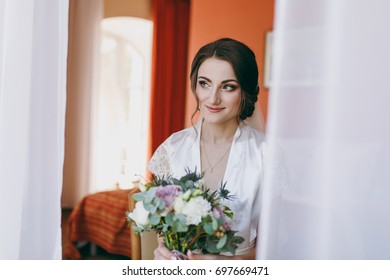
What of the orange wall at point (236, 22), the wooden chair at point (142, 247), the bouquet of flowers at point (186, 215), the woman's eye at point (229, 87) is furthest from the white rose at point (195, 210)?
the orange wall at point (236, 22)

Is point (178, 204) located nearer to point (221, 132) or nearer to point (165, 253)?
point (165, 253)

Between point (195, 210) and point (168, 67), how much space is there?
15.3 ft

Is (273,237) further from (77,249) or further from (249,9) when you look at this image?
(249,9)

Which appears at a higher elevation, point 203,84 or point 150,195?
point 203,84

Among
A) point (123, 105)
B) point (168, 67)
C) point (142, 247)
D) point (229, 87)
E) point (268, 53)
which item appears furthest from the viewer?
point (123, 105)

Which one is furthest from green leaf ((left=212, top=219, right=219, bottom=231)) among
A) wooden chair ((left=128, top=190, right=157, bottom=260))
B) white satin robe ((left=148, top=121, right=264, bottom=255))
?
wooden chair ((left=128, top=190, right=157, bottom=260))

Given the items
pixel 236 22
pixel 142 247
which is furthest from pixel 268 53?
pixel 142 247

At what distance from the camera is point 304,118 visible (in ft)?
2.90

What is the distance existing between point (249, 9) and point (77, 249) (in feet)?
8.78

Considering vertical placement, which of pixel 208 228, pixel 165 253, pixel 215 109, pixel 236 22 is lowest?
pixel 165 253

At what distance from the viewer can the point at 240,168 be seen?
4.59ft

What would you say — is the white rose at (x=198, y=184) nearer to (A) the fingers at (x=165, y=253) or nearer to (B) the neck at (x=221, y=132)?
(A) the fingers at (x=165, y=253)

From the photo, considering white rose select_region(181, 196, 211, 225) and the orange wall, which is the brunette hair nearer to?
white rose select_region(181, 196, 211, 225)

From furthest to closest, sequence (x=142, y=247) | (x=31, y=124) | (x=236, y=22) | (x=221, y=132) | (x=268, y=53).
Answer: (x=236, y=22)
(x=268, y=53)
(x=142, y=247)
(x=221, y=132)
(x=31, y=124)
